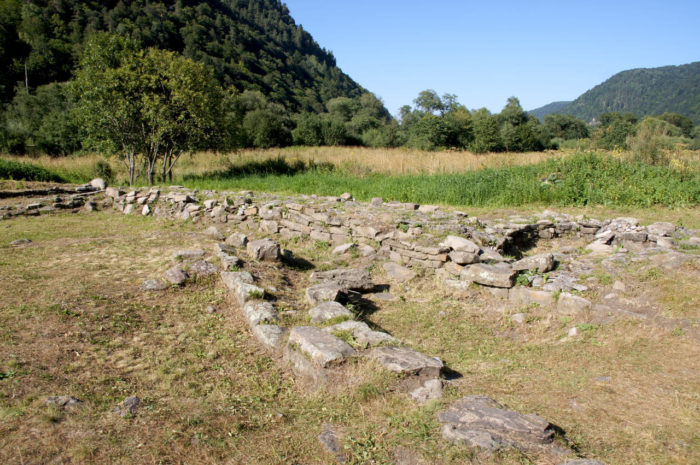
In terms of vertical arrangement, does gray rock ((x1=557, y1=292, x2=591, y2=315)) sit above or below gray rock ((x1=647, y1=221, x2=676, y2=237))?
below

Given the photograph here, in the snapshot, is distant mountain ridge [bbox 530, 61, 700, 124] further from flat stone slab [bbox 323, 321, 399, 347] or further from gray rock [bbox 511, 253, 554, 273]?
flat stone slab [bbox 323, 321, 399, 347]

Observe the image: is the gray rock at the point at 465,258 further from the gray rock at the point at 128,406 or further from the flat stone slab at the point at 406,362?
the gray rock at the point at 128,406

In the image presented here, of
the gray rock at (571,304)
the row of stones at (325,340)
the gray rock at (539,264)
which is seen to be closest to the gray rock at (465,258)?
the gray rock at (539,264)

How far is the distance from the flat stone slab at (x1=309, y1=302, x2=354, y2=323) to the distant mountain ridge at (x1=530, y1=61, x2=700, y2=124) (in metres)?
86.3

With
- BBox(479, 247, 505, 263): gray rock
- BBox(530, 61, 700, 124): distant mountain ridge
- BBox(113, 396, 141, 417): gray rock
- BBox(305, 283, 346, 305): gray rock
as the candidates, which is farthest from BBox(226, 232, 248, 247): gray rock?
BBox(530, 61, 700, 124): distant mountain ridge

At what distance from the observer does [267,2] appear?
10325 cm

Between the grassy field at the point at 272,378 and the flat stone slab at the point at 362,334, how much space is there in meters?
0.43

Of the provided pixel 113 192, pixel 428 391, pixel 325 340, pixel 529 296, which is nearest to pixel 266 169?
pixel 113 192

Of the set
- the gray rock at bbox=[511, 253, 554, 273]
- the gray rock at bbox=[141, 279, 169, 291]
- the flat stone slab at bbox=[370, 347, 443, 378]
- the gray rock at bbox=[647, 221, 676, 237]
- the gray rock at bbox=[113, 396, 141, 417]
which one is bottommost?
the gray rock at bbox=[113, 396, 141, 417]

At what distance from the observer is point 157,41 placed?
45844mm

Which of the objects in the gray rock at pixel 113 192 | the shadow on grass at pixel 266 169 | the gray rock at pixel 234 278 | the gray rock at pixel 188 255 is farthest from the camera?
the shadow on grass at pixel 266 169

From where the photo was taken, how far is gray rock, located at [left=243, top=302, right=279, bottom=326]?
421 cm

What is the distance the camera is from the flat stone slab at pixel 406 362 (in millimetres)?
3184

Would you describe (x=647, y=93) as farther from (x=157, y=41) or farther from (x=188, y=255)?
(x=188, y=255)
